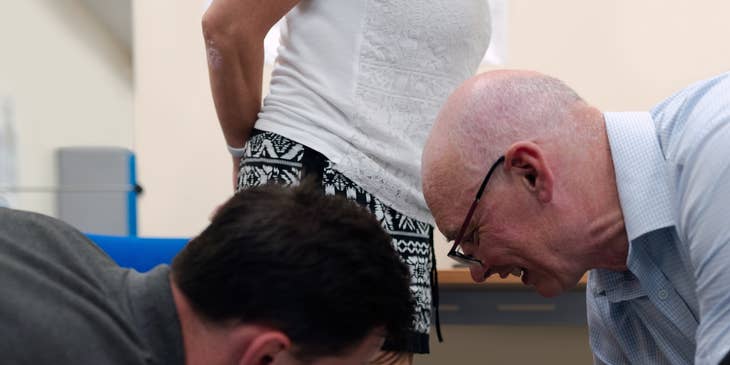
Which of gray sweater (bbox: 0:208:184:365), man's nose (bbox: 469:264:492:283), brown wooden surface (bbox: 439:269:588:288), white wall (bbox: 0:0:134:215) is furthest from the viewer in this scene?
white wall (bbox: 0:0:134:215)

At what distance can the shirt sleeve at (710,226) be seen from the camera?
884 millimetres

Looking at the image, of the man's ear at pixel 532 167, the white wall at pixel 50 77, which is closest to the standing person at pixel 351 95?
the man's ear at pixel 532 167

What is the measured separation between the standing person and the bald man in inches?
5.6

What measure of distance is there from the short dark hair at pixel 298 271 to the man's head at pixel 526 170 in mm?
257

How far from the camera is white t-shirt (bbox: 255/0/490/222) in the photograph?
1.25 m

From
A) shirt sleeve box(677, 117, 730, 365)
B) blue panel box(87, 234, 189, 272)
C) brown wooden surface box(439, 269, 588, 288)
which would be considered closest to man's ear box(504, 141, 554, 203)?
shirt sleeve box(677, 117, 730, 365)

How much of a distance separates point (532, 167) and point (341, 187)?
30 cm

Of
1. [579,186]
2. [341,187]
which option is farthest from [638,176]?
[341,187]

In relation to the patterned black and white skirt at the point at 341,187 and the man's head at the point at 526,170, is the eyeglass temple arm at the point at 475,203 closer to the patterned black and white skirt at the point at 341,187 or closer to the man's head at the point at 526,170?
Result: the man's head at the point at 526,170

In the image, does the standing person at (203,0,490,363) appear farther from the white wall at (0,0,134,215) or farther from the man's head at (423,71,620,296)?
the white wall at (0,0,134,215)

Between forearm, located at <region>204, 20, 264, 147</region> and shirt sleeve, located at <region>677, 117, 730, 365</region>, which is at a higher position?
forearm, located at <region>204, 20, 264, 147</region>

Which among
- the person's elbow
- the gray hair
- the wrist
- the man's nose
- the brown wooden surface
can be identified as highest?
the person's elbow

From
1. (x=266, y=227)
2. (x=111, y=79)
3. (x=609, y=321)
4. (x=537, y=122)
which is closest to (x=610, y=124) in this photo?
(x=537, y=122)

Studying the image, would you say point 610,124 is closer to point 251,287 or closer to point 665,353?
point 665,353
